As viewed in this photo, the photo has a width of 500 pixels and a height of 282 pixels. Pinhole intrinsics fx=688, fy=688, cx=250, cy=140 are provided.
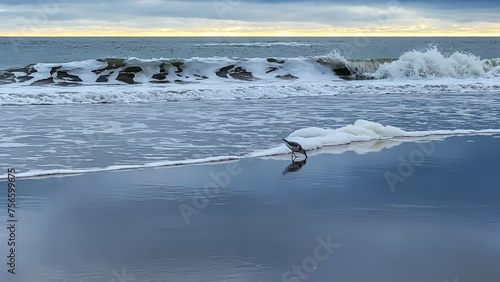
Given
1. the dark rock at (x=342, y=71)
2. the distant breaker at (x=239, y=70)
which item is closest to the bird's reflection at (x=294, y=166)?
the distant breaker at (x=239, y=70)

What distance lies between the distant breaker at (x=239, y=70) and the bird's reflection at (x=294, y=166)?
62.0 feet

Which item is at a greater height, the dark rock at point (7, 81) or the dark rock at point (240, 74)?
the dark rock at point (240, 74)

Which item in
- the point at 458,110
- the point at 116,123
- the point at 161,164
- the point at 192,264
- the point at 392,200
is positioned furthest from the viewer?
the point at 458,110

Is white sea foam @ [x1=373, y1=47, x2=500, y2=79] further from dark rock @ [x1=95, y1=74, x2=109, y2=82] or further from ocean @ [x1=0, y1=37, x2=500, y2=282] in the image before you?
ocean @ [x1=0, y1=37, x2=500, y2=282]

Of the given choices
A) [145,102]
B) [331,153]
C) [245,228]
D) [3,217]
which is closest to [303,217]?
[245,228]

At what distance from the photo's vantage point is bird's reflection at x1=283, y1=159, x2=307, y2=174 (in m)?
9.77

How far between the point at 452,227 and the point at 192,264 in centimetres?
268

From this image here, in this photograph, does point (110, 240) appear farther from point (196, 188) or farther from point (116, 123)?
point (116, 123)

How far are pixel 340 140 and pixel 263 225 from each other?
5955mm

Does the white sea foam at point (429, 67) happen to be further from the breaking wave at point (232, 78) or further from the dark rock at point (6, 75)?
the dark rock at point (6, 75)

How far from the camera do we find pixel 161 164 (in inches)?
396

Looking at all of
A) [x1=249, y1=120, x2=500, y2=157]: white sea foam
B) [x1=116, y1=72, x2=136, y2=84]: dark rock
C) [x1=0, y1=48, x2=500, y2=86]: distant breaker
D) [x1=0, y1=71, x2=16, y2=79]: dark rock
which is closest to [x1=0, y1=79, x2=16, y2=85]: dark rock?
[x1=0, y1=48, x2=500, y2=86]: distant breaker

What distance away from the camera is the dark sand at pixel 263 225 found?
5395 millimetres

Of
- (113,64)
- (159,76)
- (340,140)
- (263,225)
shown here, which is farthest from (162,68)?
(263,225)
